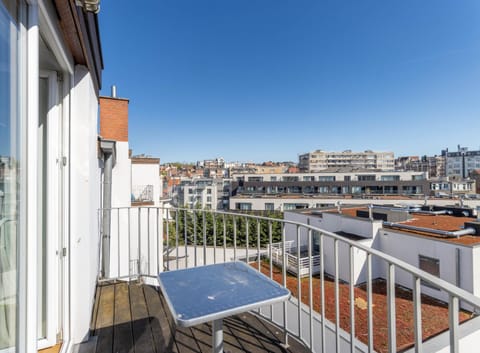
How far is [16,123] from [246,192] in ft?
112

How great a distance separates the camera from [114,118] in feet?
22.4

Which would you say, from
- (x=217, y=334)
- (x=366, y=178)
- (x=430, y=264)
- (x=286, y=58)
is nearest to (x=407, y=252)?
(x=430, y=264)

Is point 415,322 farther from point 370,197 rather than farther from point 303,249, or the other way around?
point 370,197

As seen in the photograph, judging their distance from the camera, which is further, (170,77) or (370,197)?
(370,197)

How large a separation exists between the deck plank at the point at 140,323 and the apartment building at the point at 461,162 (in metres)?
86.3

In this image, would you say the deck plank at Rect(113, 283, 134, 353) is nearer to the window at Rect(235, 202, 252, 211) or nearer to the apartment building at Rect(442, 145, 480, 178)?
the window at Rect(235, 202, 252, 211)

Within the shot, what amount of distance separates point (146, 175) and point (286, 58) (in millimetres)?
13151

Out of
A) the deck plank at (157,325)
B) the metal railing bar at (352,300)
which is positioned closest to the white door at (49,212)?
the deck plank at (157,325)

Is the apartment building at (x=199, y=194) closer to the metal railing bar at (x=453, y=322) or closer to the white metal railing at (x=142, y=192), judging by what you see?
the white metal railing at (x=142, y=192)

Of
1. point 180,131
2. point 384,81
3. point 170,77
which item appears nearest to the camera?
point 170,77

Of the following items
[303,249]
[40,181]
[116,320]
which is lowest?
[303,249]

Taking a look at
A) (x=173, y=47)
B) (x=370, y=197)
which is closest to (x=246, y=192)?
(x=370, y=197)

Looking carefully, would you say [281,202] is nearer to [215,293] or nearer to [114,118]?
[114,118]

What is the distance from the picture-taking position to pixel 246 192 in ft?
115
